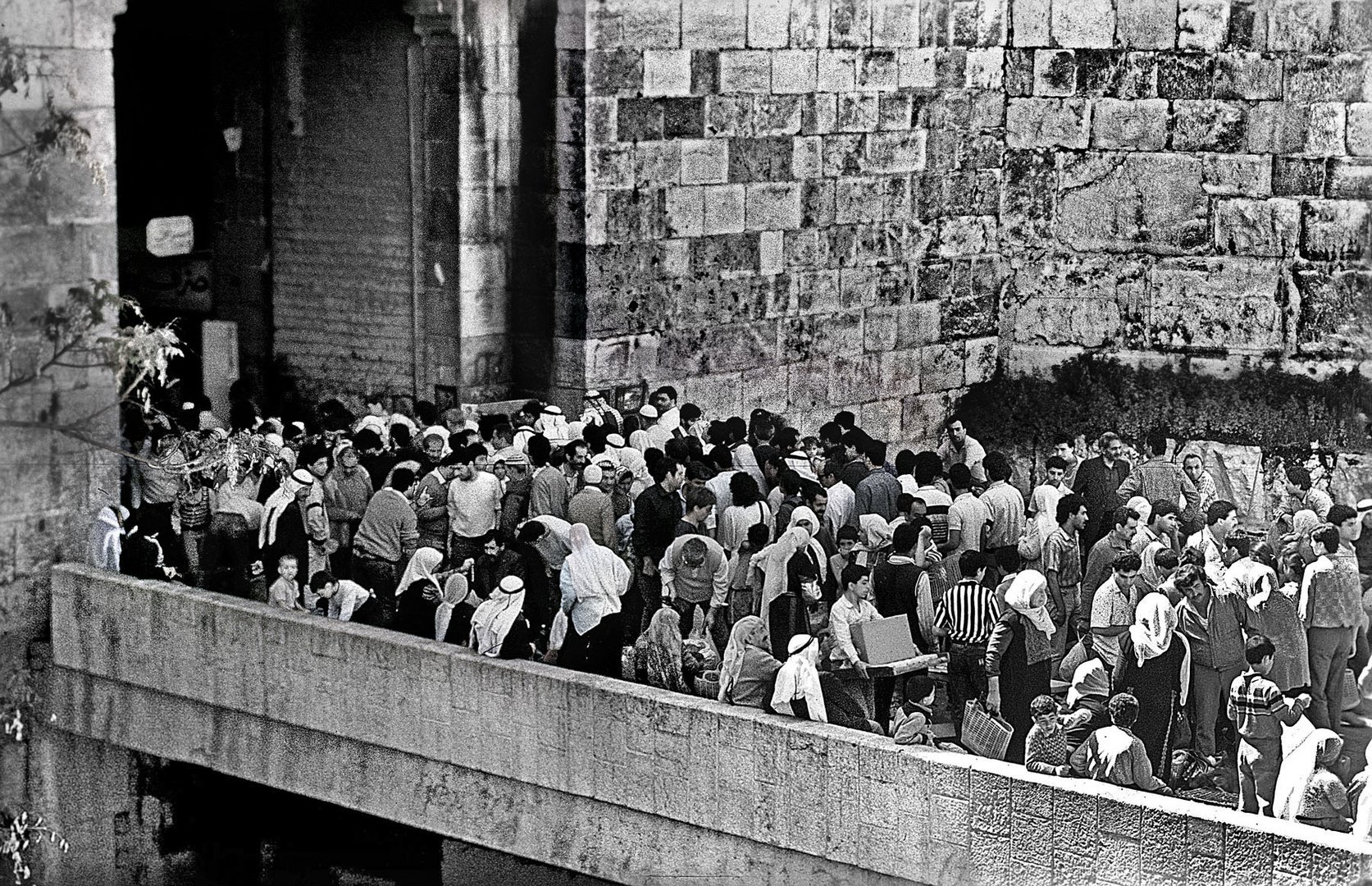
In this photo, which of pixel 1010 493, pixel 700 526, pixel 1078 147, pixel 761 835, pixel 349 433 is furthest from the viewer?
pixel 1078 147

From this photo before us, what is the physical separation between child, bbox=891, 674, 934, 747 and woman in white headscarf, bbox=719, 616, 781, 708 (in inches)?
25.4

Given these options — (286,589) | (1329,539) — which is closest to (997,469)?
(1329,539)

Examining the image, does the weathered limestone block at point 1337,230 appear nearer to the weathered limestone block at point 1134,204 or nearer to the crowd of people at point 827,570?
the weathered limestone block at point 1134,204

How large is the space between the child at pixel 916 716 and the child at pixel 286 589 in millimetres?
3729

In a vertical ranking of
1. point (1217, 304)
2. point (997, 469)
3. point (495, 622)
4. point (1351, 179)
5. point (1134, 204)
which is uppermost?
point (1351, 179)

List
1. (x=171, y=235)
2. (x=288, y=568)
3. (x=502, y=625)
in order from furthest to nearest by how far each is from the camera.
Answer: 1. (x=171, y=235)
2. (x=288, y=568)
3. (x=502, y=625)

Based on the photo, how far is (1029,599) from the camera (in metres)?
11.4

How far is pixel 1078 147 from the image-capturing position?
21.3 metres

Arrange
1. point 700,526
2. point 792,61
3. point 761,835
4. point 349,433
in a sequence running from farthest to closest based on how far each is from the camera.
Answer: point 792,61, point 349,433, point 700,526, point 761,835

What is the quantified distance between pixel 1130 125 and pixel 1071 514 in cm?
839

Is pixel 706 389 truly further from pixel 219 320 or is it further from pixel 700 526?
pixel 700 526

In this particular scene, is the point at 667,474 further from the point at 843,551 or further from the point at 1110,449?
the point at 1110,449

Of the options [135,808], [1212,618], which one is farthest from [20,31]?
[1212,618]

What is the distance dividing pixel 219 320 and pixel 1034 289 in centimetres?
787
